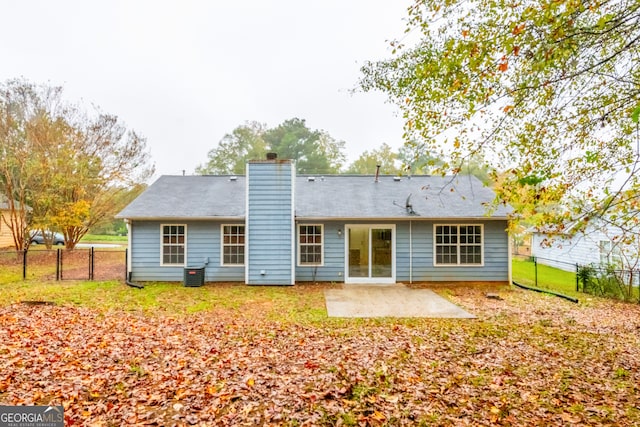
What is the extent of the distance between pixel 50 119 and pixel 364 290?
16.9 m

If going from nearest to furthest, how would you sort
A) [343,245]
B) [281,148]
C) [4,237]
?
[343,245] → [4,237] → [281,148]

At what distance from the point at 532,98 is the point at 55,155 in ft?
65.0

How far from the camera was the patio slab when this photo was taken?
725 centimetres

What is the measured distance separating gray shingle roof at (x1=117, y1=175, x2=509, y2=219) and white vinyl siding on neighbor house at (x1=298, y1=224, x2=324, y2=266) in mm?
572

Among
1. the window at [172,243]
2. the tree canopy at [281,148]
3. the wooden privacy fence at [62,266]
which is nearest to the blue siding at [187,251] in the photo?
the window at [172,243]

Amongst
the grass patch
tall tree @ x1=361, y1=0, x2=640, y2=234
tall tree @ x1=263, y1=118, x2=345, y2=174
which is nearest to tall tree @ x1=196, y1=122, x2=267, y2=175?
tall tree @ x1=263, y1=118, x2=345, y2=174

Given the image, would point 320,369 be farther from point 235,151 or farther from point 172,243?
point 235,151

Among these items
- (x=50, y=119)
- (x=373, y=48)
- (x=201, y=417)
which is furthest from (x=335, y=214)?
(x=50, y=119)

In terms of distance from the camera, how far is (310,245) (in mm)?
11133

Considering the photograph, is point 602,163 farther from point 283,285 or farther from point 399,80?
point 283,285

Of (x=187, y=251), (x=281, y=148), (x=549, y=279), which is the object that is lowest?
(x=549, y=279)

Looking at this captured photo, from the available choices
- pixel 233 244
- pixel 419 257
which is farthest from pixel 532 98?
pixel 233 244

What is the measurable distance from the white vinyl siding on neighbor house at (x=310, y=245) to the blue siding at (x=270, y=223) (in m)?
0.58

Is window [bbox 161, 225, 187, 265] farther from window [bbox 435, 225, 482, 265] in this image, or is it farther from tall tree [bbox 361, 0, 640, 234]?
tall tree [bbox 361, 0, 640, 234]
